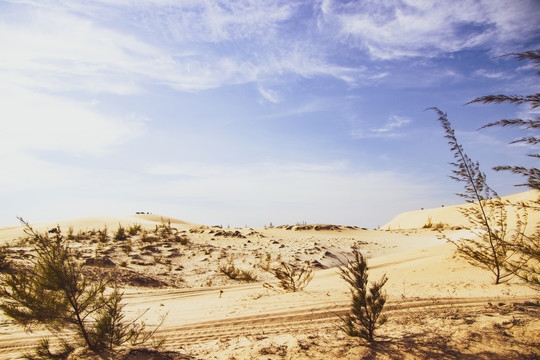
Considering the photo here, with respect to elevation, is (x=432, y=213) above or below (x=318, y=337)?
above

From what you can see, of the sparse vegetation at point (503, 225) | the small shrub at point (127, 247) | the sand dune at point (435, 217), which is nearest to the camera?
the sparse vegetation at point (503, 225)

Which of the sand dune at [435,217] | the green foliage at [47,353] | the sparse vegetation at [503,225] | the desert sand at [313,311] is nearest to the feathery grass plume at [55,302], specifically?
the green foliage at [47,353]

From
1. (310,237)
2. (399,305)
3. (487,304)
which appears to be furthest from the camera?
(310,237)

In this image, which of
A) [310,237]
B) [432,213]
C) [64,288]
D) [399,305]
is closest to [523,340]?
[399,305]

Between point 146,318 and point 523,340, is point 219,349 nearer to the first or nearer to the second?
point 146,318

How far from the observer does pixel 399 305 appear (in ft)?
14.4

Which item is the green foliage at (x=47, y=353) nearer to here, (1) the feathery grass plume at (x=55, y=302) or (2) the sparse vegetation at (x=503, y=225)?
(1) the feathery grass plume at (x=55, y=302)

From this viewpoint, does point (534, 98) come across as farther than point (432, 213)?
No

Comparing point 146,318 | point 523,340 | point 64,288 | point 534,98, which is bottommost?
point 146,318

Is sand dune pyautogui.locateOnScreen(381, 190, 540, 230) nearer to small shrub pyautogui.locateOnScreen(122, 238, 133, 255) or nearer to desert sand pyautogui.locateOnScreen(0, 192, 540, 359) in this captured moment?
desert sand pyautogui.locateOnScreen(0, 192, 540, 359)

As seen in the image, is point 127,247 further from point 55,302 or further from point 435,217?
point 435,217

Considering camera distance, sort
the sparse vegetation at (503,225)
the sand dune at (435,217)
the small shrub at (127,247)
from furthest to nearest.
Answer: the sand dune at (435,217), the small shrub at (127,247), the sparse vegetation at (503,225)

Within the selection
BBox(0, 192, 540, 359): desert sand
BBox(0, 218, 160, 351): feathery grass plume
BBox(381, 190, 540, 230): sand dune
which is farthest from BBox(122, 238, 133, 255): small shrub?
BBox(381, 190, 540, 230): sand dune

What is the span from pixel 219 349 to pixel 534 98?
3826 millimetres
